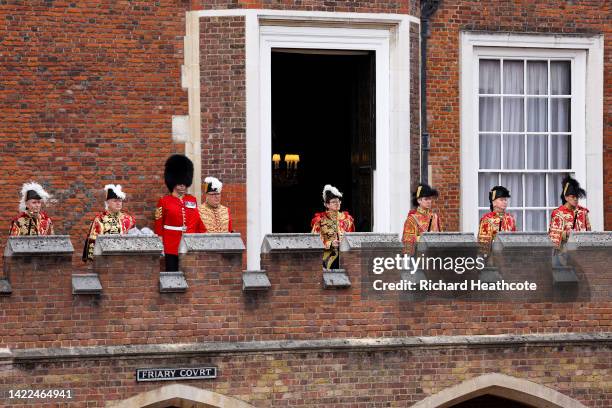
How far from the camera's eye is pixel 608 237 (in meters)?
19.3

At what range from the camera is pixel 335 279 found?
1838 cm

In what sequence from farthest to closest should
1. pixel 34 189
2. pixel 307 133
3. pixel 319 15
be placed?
1. pixel 307 133
2. pixel 319 15
3. pixel 34 189

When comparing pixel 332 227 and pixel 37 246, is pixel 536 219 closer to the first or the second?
pixel 332 227

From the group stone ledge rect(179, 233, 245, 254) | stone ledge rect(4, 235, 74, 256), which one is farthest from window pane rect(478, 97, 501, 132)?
stone ledge rect(4, 235, 74, 256)

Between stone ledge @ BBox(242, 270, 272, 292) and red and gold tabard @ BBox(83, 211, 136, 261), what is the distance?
1516 millimetres

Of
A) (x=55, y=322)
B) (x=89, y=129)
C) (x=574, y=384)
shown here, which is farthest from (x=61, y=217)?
(x=574, y=384)

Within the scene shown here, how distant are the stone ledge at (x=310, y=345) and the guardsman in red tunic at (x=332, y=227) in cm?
137

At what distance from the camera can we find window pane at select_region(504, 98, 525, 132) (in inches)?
884

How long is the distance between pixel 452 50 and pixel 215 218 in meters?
4.28

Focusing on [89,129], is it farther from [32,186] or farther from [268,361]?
[268,361]

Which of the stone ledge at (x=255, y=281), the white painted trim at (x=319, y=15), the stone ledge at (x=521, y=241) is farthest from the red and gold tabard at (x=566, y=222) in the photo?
the stone ledge at (x=255, y=281)

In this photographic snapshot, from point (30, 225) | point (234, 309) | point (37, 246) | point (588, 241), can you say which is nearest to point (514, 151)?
point (588, 241)

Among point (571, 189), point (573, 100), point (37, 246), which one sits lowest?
point (37, 246)

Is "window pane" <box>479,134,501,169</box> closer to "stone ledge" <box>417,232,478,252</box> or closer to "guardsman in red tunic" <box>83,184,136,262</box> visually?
"stone ledge" <box>417,232,478,252</box>
